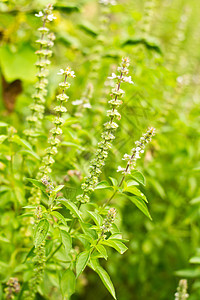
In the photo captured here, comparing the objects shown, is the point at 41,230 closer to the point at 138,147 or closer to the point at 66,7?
the point at 138,147

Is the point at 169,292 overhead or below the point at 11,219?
below

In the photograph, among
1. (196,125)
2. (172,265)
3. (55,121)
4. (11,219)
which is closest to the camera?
(55,121)

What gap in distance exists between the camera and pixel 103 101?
7.01 feet

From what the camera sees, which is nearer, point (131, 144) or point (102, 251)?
point (102, 251)

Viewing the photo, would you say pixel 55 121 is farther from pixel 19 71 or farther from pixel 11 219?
pixel 19 71

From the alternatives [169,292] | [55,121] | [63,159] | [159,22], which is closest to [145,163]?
[63,159]

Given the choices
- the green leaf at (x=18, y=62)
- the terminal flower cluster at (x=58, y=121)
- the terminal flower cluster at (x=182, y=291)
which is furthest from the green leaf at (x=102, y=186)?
the green leaf at (x=18, y=62)

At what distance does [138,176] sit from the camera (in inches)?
45.1

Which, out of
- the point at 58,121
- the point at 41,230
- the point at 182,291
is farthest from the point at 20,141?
the point at 182,291

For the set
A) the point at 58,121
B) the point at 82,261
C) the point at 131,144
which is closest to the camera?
the point at 82,261

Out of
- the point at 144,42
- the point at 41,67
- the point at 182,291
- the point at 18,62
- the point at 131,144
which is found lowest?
the point at 182,291

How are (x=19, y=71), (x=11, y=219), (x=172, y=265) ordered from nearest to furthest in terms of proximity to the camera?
(x=11, y=219) → (x=19, y=71) → (x=172, y=265)

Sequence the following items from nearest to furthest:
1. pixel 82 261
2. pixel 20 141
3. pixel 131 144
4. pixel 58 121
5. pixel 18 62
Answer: pixel 82 261, pixel 58 121, pixel 20 141, pixel 131 144, pixel 18 62

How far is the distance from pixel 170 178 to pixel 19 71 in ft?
4.43
